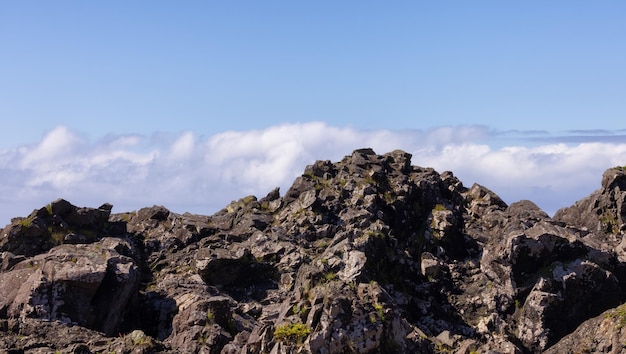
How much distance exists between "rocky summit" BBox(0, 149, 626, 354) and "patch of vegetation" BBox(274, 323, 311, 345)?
0.22ft

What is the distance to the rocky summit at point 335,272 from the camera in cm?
3269

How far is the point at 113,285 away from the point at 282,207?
2238cm

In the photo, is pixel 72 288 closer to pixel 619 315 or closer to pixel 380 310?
pixel 380 310

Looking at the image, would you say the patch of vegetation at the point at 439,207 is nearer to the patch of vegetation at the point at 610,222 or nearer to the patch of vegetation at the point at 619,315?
the patch of vegetation at the point at 610,222

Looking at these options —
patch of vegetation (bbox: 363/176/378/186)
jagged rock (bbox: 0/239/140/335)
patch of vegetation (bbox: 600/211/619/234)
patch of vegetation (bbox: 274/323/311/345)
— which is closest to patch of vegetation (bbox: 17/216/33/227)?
jagged rock (bbox: 0/239/140/335)

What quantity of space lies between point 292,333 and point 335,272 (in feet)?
58.8

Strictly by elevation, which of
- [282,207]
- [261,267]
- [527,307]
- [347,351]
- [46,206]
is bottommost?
[527,307]

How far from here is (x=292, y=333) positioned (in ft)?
102

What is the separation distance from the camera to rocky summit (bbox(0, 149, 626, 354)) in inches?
1287

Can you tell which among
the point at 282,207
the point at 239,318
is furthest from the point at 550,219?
the point at 239,318

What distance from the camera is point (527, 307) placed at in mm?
51719

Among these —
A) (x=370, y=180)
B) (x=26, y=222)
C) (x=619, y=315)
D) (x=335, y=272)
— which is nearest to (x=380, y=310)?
(x=335, y=272)

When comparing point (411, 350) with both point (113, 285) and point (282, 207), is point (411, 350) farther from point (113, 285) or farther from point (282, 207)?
point (282, 207)

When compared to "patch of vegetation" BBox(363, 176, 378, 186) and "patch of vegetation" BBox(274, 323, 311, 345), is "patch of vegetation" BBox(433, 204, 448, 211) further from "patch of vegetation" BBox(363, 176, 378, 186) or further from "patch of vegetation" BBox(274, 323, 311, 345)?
"patch of vegetation" BBox(274, 323, 311, 345)
